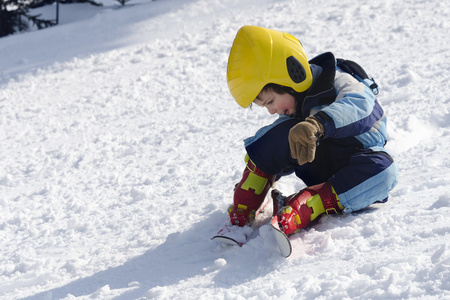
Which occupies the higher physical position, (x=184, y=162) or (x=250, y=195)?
(x=250, y=195)

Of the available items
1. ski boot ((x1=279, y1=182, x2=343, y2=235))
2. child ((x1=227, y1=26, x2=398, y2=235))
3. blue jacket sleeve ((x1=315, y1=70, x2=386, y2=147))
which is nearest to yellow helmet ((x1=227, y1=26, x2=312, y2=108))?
child ((x1=227, y1=26, x2=398, y2=235))

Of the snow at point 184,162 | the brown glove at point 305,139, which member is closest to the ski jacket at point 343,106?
the brown glove at point 305,139

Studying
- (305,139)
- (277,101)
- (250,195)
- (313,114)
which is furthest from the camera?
(250,195)

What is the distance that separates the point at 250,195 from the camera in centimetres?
282

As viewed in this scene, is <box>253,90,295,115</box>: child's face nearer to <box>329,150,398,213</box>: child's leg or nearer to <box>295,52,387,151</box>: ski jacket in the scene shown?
<box>295,52,387,151</box>: ski jacket

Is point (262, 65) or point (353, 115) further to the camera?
point (262, 65)

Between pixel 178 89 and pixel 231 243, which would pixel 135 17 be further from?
pixel 231 243

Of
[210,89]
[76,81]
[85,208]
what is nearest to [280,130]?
[85,208]

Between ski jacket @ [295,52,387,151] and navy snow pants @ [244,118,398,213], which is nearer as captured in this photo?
ski jacket @ [295,52,387,151]

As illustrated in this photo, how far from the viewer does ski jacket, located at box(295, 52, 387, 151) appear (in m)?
2.44

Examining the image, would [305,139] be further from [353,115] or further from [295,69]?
[295,69]

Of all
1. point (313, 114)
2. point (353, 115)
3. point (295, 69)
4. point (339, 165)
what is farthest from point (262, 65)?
point (339, 165)

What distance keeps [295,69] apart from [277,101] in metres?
0.17

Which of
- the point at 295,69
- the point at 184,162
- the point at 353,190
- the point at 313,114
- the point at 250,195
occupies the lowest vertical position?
the point at 184,162
